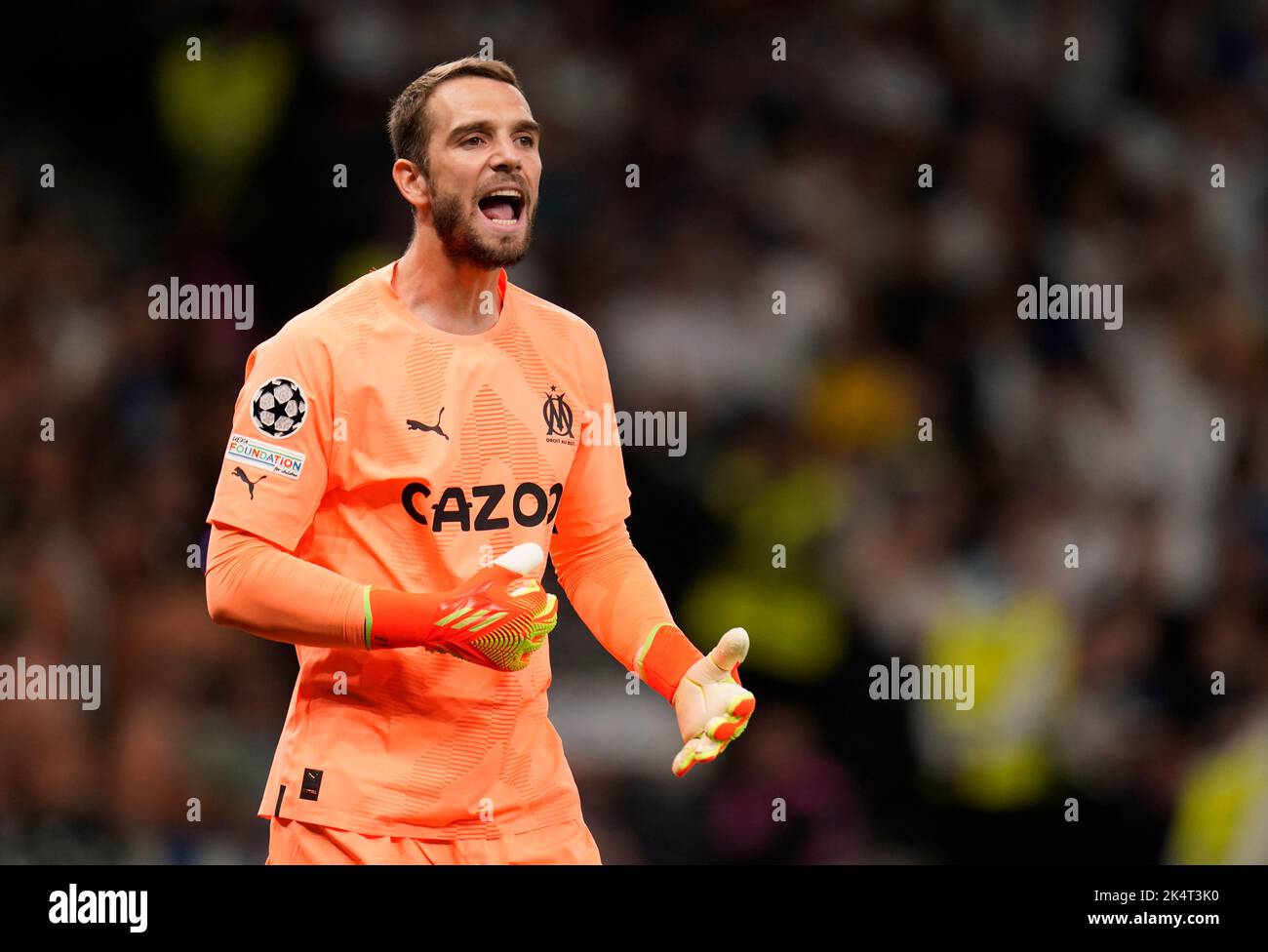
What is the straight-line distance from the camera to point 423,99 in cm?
324

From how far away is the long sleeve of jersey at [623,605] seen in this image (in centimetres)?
317

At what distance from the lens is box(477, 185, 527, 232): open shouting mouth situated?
3.15 metres

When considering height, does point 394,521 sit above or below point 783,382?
below

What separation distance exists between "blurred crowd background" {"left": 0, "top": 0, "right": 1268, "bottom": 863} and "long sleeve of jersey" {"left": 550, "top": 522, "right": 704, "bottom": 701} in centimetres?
Answer: 181

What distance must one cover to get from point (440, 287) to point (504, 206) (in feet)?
0.63

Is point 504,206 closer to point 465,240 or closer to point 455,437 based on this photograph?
point 465,240

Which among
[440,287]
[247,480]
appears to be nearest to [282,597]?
[247,480]

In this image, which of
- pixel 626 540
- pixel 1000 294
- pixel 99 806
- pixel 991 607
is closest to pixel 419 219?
pixel 626 540

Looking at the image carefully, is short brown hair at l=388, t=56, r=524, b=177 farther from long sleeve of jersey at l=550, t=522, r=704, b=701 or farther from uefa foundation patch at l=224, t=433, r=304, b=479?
Result: long sleeve of jersey at l=550, t=522, r=704, b=701

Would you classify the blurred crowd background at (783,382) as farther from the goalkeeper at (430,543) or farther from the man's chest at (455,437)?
the man's chest at (455,437)

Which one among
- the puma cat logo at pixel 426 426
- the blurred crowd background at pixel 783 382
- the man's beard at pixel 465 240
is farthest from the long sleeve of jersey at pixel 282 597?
the blurred crowd background at pixel 783 382

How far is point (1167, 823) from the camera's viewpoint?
5250mm

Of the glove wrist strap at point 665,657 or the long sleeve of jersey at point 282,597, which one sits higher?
the long sleeve of jersey at point 282,597

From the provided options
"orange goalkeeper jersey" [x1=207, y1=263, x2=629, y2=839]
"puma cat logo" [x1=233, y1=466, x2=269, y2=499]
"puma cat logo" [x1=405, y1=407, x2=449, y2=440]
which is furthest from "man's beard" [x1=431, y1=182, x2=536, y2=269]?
"puma cat logo" [x1=233, y1=466, x2=269, y2=499]
